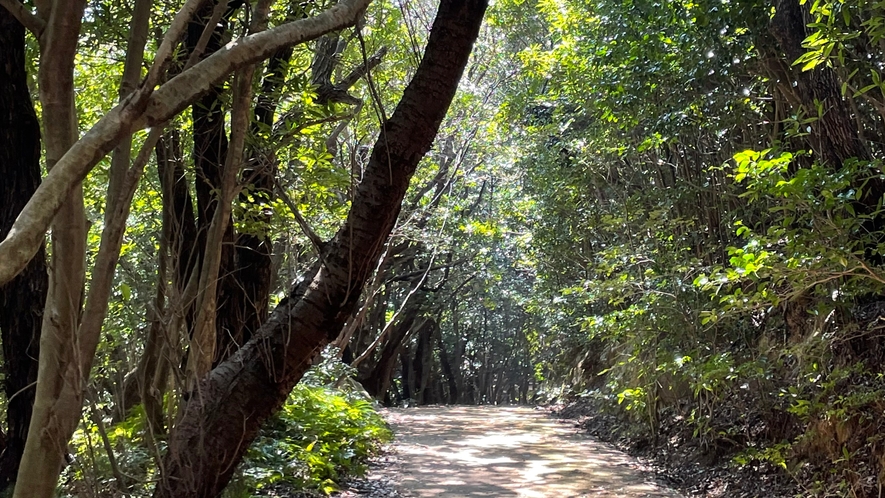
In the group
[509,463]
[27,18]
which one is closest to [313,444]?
[509,463]

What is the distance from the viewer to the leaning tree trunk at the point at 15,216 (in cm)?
557

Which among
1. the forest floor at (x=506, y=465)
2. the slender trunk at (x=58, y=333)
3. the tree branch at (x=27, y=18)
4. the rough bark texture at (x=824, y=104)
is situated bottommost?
the forest floor at (x=506, y=465)

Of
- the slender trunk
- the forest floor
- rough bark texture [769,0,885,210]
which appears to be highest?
rough bark texture [769,0,885,210]

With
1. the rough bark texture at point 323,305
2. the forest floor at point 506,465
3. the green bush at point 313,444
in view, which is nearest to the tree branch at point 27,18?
the rough bark texture at point 323,305

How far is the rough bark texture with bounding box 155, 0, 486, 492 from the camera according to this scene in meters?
3.67

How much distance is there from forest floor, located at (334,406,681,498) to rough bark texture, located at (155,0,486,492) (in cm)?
376

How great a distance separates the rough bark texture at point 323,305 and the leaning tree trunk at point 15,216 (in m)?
2.69

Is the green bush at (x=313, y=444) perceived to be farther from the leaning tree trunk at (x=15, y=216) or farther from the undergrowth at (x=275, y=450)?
the leaning tree trunk at (x=15, y=216)

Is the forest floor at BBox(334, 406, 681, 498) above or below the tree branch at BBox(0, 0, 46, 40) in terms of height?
below

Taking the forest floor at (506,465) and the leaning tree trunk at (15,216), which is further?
the forest floor at (506,465)

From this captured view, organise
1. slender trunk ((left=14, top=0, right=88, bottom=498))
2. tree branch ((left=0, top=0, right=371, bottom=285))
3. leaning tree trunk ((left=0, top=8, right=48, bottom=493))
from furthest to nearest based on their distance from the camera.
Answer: leaning tree trunk ((left=0, top=8, right=48, bottom=493)) → slender trunk ((left=14, top=0, right=88, bottom=498)) → tree branch ((left=0, top=0, right=371, bottom=285))

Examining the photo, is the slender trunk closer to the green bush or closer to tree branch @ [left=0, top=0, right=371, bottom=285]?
tree branch @ [left=0, top=0, right=371, bottom=285]

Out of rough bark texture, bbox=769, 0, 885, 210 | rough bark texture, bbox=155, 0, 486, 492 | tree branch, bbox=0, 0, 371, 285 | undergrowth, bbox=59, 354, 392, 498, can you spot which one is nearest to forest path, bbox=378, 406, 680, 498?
undergrowth, bbox=59, 354, 392, 498

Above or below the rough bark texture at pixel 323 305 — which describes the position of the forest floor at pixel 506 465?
below
